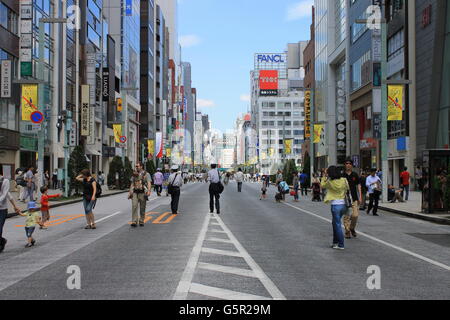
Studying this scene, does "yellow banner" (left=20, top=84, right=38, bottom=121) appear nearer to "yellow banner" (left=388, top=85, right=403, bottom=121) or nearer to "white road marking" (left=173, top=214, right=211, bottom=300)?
"white road marking" (left=173, top=214, right=211, bottom=300)

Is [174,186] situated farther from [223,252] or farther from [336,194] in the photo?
[223,252]

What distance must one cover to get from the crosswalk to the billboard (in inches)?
6904

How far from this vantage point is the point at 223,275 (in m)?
7.85

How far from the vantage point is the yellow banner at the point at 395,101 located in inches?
1134

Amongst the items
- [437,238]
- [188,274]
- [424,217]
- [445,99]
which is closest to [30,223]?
[188,274]

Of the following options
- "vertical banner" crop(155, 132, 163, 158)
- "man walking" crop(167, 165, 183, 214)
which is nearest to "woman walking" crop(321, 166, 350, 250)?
"man walking" crop(167, 165, 183, 214)

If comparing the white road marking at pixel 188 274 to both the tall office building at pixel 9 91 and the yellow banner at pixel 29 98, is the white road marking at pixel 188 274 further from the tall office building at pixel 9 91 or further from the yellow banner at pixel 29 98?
the tall office building at pixel 9 91

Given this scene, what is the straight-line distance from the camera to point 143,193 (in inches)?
619

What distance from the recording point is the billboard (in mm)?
184875

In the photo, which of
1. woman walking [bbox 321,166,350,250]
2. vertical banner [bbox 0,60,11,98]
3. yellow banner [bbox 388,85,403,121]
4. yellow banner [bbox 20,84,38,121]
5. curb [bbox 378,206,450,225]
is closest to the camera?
woman walking [bbox 321,166,350,250]

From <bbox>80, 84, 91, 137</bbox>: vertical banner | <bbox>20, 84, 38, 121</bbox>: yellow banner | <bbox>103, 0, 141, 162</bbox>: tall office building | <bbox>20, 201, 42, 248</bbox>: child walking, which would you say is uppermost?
<bbox>103, 0, 141, 162</bbox>: tall office building
